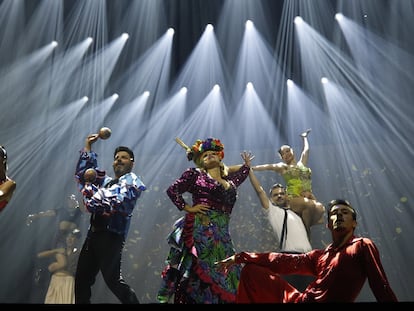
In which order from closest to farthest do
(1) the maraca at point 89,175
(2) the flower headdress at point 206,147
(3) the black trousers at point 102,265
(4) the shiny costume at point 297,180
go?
(3) the black trousers at point 102,265 → (1) the maraca at point 89,175 → (2) the flower headdress at point 206,147 → (4) the shiny costume at point 297,180

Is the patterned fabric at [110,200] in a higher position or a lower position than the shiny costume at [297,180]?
higher

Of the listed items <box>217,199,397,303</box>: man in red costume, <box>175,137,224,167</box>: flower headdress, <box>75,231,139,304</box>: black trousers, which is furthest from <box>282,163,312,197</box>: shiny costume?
<box>217,199,397,303</box>: man in red costume

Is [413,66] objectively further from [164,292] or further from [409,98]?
[164,292]

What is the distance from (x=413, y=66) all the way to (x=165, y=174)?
13.1ft

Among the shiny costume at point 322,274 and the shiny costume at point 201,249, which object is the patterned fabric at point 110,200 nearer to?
the shiny costume at point 201,249

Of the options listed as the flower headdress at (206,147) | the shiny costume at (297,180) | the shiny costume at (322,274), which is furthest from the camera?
the shiny costume at (297,180)

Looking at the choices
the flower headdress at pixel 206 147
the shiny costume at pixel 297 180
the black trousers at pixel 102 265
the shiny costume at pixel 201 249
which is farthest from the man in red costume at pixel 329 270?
the shiny costume at pixel 297 180

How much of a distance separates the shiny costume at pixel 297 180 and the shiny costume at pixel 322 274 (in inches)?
92.0

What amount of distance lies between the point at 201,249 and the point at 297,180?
1936mm

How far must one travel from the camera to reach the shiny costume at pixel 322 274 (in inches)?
106

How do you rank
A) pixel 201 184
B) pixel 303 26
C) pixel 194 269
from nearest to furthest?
pixel 194 269
pixel 201 184
pixel 303 26

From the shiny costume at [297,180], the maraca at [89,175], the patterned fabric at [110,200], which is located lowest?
the shiny costume at [297,180]

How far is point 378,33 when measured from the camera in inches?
291

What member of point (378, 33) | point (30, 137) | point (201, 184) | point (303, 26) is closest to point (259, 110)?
point (303, 26)
